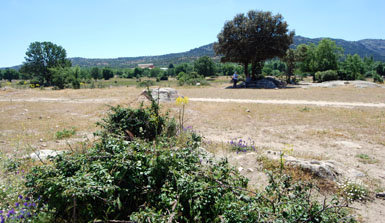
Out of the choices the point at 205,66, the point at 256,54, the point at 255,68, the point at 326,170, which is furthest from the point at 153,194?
the point at 205,66

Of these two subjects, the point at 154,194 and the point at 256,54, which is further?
the point at 256,54

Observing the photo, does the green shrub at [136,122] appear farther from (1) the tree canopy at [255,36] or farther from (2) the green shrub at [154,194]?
(1) the tree canopy at [255,36]

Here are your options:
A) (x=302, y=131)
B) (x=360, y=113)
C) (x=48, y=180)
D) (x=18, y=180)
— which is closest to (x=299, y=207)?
(x=48, y=180)

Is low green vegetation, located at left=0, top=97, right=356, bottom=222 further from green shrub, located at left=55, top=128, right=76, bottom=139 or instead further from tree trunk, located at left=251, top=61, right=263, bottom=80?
tree trunk, located at left=251, top=61, right=263, bottom=80

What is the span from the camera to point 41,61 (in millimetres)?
54562

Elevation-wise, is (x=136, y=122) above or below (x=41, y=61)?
below

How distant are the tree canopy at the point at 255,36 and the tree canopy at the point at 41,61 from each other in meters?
44.8

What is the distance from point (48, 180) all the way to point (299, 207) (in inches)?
102

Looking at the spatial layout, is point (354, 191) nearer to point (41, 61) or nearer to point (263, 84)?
point (263, 84)

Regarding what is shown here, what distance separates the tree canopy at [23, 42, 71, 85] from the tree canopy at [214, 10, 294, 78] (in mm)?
44840

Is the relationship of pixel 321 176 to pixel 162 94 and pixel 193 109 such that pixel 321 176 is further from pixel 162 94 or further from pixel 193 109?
pixel 162 94

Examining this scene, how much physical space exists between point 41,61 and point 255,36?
5345 centimetres

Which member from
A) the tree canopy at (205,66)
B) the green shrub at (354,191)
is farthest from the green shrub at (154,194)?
the tree canopy at (205,66)

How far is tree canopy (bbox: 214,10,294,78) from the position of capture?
83.8 ft
